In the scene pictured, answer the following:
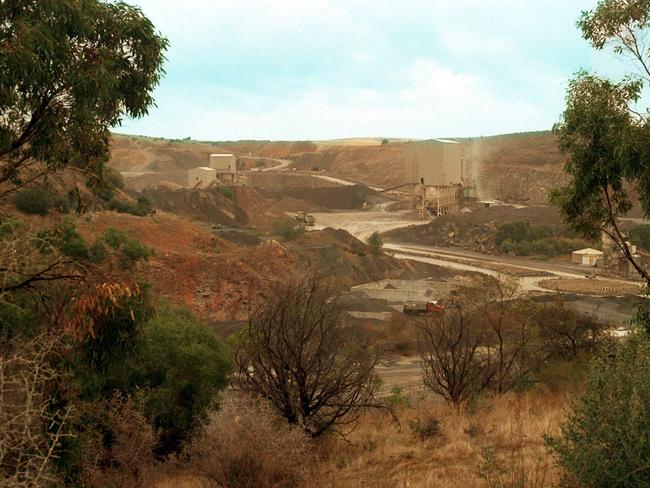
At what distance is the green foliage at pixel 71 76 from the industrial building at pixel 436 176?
6365 cm

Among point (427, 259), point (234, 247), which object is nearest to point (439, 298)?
point (234, 247)

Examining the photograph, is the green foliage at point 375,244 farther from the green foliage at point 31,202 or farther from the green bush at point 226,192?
the green foliage at point 31,202

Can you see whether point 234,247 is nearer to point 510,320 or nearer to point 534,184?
point 510,320

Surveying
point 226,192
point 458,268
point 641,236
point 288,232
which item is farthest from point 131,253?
point 641,236

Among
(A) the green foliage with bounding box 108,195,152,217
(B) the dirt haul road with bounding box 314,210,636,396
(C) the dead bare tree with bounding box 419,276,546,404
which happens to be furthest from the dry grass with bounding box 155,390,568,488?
(A) the green foliage with bounding box 108,195,152,217

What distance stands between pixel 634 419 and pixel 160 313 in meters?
11.3

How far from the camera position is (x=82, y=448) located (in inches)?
302

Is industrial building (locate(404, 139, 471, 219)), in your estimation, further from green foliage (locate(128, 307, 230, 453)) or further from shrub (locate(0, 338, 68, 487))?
shrub (locate(0, 338, 68, 487))

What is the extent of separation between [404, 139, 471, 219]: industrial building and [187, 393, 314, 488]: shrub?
Result: 6379cm

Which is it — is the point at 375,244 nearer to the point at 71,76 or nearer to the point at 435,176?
the point at 435,176

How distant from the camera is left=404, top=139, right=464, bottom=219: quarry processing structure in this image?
70875 millimetres

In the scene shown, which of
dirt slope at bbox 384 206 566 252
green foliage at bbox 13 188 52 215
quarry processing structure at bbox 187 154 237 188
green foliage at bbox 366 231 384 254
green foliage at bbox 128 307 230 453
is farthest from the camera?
quarry processing structure at bbox 187 154 237 188

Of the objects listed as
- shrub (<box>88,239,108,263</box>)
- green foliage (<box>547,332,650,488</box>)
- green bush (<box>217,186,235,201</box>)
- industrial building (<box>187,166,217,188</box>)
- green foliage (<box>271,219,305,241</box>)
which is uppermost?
industrial building (<box>187,166,217,188</box>)

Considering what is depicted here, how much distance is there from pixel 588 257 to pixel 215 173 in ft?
106
